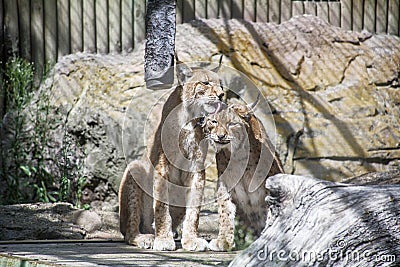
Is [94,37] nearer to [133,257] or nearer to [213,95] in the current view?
[213,95]

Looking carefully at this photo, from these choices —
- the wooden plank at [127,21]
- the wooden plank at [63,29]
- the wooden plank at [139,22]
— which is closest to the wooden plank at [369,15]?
the wooden plank at [139,22]

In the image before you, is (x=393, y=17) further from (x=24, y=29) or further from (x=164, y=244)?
(x=164, y=244)

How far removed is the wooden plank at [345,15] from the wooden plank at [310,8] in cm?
35

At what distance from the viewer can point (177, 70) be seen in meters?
5.54

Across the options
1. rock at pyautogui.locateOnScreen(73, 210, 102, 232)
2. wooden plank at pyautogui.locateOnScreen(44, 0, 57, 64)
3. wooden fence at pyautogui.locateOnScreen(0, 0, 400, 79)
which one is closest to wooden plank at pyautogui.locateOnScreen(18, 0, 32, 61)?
wooden fence at pyautogui.locateOnScreen(0, 0, 400, 79)

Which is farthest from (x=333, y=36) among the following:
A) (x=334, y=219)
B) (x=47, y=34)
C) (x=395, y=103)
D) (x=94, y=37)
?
(x=334, y=219)

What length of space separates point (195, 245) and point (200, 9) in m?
4.23

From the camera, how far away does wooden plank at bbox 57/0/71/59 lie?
28.1 feet

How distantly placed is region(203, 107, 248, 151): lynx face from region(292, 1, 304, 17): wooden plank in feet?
12.7

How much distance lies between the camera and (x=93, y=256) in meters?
4.72

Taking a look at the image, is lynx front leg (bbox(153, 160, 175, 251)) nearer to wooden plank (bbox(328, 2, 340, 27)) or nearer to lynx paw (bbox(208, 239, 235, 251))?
lynx paw (bbox(208, 239, 235, 251))

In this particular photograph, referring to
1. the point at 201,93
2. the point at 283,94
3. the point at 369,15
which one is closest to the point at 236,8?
the point at 283,94

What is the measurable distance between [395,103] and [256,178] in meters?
3.82

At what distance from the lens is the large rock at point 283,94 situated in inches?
320
